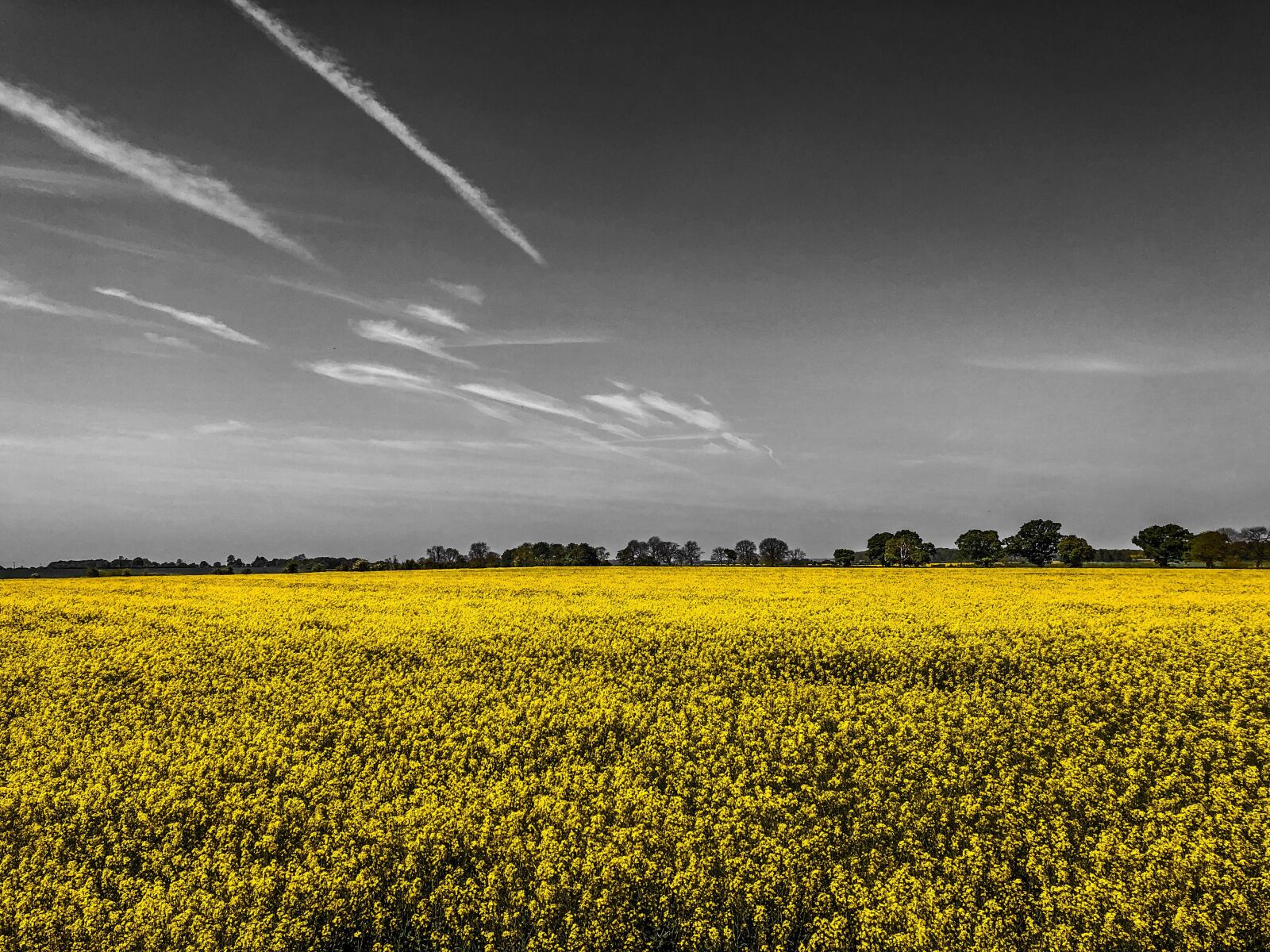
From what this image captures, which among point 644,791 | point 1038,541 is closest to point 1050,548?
point 1038,541

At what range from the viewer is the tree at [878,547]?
334 feet

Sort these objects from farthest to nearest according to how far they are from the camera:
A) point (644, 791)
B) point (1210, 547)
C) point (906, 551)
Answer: point (906, 551), point (1210, 547), point (644, 791)

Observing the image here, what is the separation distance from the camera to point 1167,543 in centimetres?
7638

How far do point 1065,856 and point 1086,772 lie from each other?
5.90ft

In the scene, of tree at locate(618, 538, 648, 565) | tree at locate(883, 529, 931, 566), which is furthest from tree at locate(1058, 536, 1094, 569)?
tree at locate(618, 538, 648, 565)

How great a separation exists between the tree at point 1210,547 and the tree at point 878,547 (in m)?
35.6

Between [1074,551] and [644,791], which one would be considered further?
[1074,551]

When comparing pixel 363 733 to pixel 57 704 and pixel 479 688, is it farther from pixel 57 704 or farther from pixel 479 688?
pixel 57 704

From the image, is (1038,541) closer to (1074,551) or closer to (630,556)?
(1074,551)

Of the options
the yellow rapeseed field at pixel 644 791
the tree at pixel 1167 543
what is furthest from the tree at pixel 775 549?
the yellow rapeseed field at pixel 644 791

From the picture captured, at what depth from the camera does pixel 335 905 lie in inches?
250

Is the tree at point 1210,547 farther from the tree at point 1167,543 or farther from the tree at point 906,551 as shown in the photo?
the tree at point 906,551

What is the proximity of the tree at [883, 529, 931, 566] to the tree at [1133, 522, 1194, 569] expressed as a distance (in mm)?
25376

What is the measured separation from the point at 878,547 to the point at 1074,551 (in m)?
28.9
